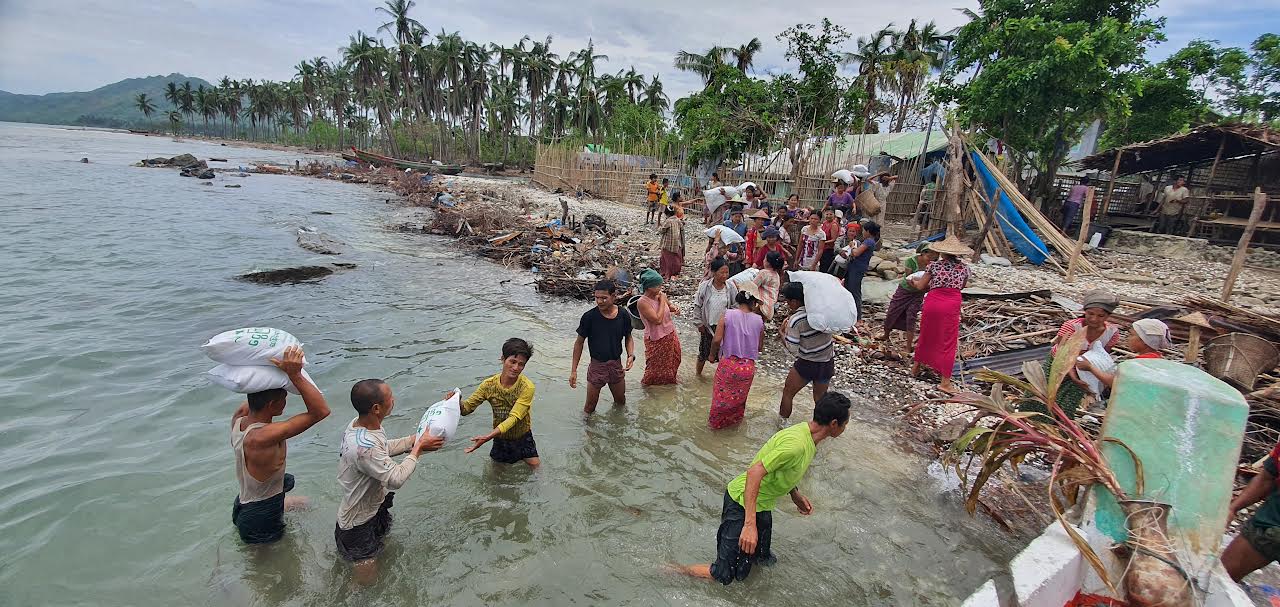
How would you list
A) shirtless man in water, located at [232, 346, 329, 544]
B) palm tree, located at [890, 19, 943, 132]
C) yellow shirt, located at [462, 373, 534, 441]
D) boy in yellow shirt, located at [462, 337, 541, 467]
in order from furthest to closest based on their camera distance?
palm tree, located at [890, 19, 943, 132] < yellow shirt, located at [462, 373, 534, 441] < boy in yellow shirt, located at [462, 337, 541, 467] < shirtless man in water, located at [232, 346, 329, 544]

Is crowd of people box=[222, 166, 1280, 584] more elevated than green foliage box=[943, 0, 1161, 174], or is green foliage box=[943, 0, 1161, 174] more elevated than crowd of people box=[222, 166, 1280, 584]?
green foliage box=[943, 0, 1161, 174]

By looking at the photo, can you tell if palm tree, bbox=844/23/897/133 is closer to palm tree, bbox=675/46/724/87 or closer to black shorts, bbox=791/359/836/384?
palm tree, bbox=675/46/724/87

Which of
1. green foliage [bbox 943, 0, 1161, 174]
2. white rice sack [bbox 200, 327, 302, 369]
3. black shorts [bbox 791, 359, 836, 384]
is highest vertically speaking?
green foliage [bbox 943, 0, 1161, 174]

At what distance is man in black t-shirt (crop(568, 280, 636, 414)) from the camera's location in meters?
4.74

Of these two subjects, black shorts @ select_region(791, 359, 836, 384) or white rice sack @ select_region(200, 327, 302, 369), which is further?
black shorts @ select_region(791, 359, 836, 384)

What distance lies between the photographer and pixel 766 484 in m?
3.06

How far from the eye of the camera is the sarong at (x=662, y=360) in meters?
5.79

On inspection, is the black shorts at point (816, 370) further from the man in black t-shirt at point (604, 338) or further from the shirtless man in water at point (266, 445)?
the shirtless man in water at point (266, 445)

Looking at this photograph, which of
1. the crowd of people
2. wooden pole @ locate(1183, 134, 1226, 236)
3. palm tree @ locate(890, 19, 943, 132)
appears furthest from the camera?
palm tree @ locate(890, 19, 943, 132)

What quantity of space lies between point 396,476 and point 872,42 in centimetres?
3207

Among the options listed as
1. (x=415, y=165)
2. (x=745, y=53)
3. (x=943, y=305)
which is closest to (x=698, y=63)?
(x=745, y=53)

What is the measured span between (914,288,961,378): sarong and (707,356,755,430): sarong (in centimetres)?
232

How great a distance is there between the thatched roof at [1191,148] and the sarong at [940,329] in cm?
1114

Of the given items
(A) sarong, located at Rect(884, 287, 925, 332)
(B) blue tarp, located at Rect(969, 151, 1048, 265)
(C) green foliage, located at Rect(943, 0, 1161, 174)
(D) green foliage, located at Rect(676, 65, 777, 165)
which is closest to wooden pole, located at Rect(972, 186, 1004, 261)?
(B) blue tarp, located at Rect(969, 151, 1048, 265)
